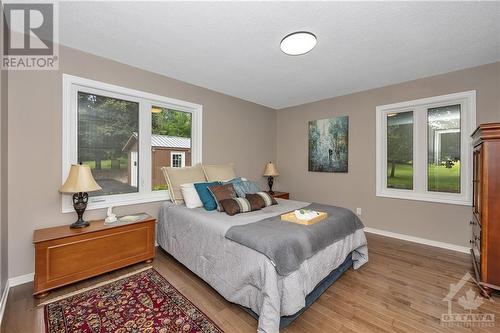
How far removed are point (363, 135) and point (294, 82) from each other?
1.55 metres

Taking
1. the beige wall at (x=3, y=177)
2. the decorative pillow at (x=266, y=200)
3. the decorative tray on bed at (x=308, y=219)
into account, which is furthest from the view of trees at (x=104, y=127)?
the decorative tray on bed at (x=308, y=219)

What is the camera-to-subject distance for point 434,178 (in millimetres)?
3270

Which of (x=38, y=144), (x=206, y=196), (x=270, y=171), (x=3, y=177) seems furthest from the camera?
(x=270, y=171)

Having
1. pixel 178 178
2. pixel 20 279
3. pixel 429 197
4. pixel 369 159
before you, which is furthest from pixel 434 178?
pixel 20 279

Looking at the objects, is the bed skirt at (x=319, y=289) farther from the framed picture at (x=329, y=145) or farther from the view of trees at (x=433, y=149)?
the framed picture at (x=329, y=145)

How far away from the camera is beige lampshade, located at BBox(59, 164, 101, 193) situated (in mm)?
2158

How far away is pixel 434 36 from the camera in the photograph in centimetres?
219

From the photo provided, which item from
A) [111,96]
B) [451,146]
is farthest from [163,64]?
[451,146]

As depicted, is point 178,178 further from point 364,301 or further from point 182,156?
point 364,301

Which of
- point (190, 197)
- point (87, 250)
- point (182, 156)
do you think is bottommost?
point (87, 250)

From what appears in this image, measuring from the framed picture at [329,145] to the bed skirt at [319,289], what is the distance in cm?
202

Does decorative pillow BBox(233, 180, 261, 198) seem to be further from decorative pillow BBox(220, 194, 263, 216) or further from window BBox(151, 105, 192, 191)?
window BBox(151, 105, 192, 191)

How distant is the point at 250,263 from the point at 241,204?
37.5 inches

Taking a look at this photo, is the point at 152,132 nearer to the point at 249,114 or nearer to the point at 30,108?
the point at 30,108
